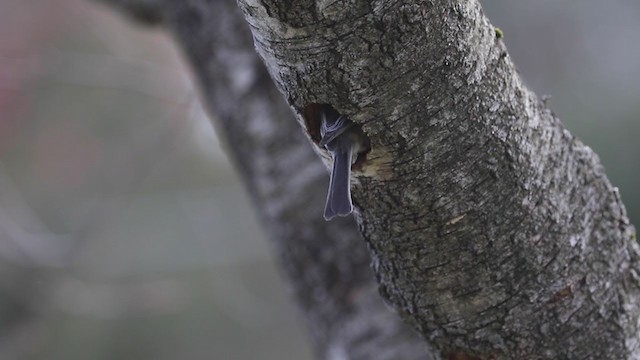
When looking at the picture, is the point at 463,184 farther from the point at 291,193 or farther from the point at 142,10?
the point at 142,10

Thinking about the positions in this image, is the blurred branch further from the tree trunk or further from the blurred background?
the tree trunk

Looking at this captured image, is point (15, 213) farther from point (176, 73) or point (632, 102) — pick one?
point (632, 102)

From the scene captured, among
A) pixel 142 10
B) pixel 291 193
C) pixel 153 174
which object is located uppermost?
pixel 153 174

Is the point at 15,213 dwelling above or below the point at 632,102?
above

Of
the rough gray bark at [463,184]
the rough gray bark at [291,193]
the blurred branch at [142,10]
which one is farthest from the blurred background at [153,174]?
the rough gray bark at [463,184]

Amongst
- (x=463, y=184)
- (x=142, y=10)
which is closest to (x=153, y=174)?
(x=142, y=10)

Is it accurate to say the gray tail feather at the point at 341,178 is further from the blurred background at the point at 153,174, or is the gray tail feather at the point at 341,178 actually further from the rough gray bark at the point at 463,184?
the blurred background at the point at 153,174

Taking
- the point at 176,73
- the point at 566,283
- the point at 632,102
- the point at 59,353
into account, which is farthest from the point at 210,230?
the point at 566,283
